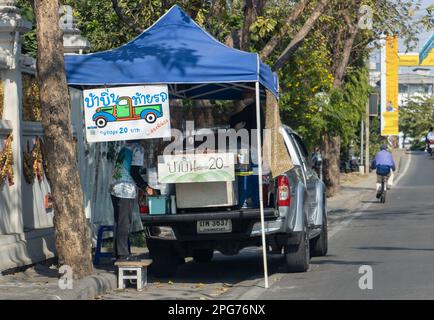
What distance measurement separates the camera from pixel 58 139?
1204 cm

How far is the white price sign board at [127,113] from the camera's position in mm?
12500

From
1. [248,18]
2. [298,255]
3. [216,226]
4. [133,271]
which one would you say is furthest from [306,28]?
[133,271]

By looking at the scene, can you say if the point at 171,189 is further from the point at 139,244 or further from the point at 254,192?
the point at 139,244

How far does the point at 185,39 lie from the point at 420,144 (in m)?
93.5

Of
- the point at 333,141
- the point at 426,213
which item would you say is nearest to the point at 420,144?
the point at 333,141

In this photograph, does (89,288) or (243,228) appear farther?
(243,228)

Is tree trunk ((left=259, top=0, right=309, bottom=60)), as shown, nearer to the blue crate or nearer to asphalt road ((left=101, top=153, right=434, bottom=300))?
asphalt road ((left=101, top=153, right=434, bottom=300))

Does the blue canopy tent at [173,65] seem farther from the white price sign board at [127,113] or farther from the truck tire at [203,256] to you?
the truck tire at [203,256]

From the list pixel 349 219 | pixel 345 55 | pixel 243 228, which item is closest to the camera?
pixel 243 228

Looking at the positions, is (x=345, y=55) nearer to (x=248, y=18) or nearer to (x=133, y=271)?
(x=248, y=18)

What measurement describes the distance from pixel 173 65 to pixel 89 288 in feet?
9.80
